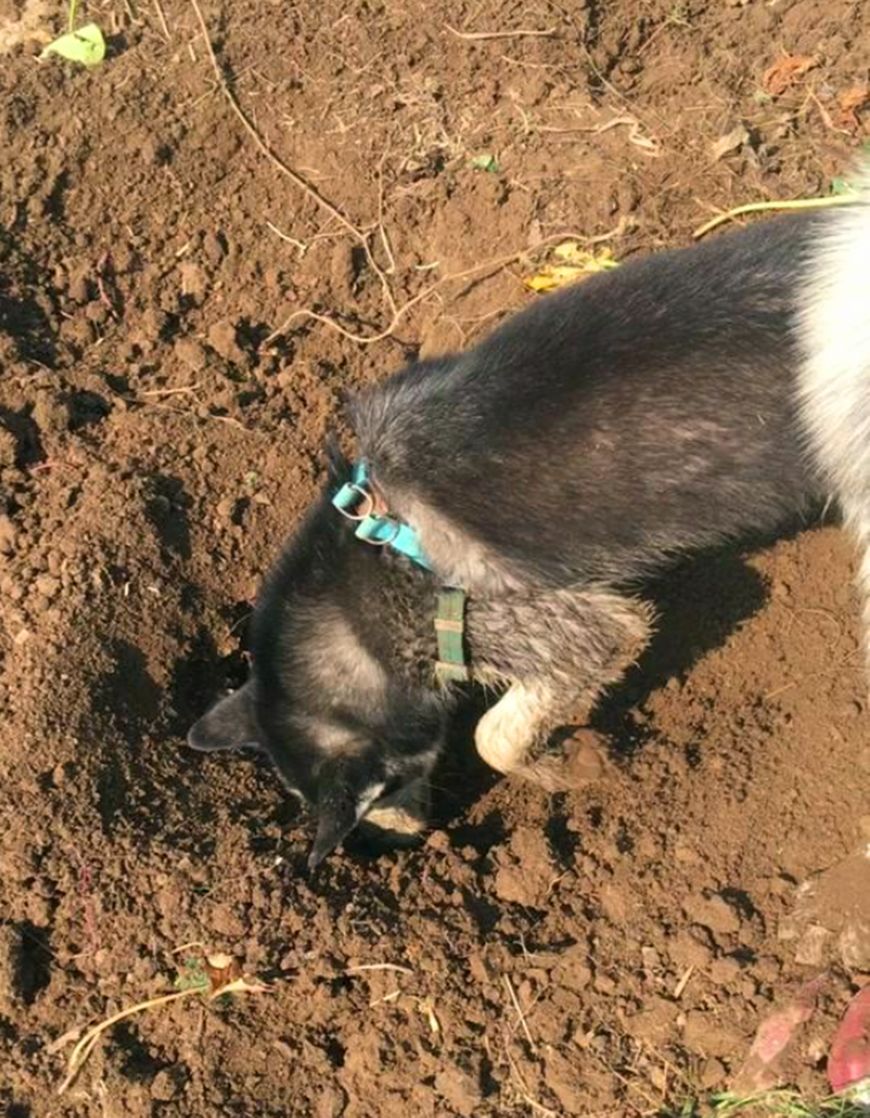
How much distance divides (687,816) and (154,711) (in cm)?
195

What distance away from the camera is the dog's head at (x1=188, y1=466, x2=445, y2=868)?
14.0 ft

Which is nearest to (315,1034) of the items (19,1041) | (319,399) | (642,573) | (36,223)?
(19,1041)

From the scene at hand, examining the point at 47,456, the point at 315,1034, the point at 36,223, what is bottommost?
the point at 315,1034

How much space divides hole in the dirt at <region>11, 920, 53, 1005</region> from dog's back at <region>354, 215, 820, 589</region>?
5.88 ft

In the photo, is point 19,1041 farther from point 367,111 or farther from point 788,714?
point 367,111

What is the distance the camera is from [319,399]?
5.29m

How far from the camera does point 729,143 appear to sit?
559 centimetres

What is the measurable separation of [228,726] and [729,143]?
351 centimetres

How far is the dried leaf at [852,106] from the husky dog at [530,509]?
67.8 inches

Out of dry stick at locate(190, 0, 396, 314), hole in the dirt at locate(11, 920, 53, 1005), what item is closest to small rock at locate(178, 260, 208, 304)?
dry stick at locate(190, 0, 396, 314)

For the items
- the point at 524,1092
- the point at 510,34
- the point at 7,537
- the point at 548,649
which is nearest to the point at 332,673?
the point at 548,649

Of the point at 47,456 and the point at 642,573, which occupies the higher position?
the point at 47,456

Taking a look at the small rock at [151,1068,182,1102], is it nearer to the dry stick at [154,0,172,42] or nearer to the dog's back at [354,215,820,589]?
the dog's back at [354,215,820,589]

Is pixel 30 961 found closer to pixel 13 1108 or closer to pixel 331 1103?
pixel 13 1108
